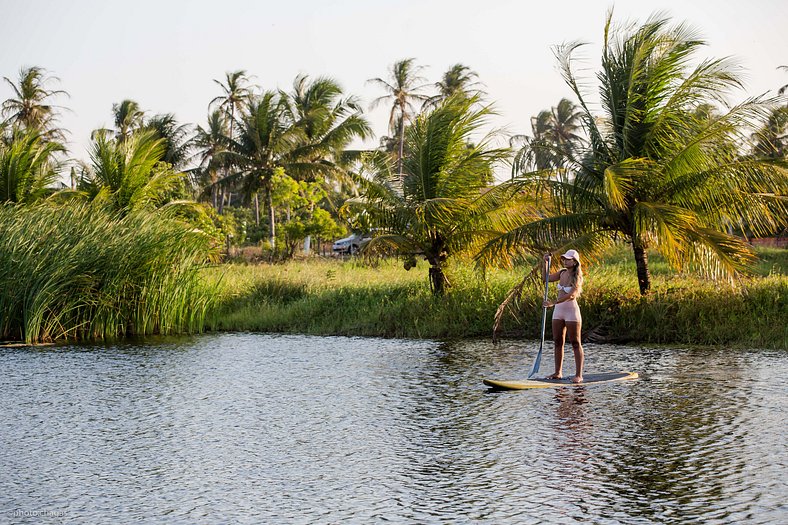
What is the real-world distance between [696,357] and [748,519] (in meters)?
9.06

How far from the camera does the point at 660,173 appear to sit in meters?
17.5

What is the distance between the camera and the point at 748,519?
6.30 meters

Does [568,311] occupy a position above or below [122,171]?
below

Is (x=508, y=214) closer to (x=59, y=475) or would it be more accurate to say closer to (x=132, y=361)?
(x=132, y=361)

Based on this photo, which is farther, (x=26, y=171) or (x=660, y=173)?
(x=26, y=171)

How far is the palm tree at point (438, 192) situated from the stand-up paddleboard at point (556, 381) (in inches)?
328

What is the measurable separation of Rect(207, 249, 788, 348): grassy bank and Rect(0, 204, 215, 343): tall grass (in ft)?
6.05

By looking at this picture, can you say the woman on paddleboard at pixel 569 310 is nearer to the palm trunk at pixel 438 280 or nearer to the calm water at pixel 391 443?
the calm water at pixel 391 443

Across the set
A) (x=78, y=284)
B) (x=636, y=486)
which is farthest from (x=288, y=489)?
(x=78, y=284)

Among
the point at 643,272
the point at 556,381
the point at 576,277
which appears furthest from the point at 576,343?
the point at 643,272

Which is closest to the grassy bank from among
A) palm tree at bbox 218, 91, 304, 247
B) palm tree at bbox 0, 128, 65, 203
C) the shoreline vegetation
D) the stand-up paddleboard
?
the shoreline vegetation

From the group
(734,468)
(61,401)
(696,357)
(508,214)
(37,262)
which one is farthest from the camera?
(508,214)

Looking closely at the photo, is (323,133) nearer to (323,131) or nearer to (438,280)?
(323,131)

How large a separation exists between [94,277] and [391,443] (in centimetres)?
1204
